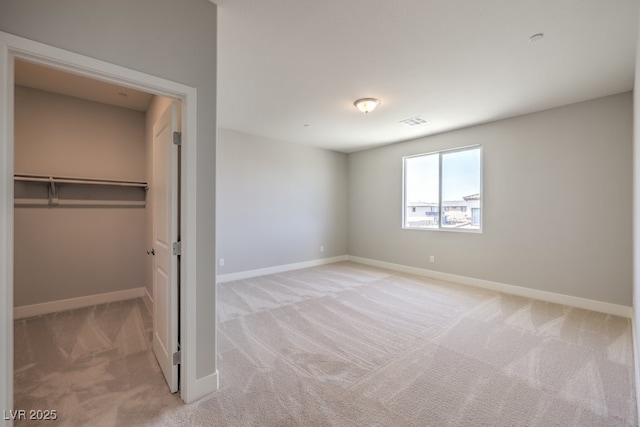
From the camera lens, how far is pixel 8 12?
130 centimetres

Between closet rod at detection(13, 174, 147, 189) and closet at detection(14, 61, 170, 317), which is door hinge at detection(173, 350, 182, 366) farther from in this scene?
closet rod at detection(13, 174, 147, 189)

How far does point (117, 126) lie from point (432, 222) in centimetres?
555

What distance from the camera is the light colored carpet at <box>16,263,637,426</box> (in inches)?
70.6

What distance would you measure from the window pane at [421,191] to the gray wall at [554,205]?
297 millimetres

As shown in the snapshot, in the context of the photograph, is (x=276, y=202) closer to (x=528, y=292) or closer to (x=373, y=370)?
(x=373, y=370)

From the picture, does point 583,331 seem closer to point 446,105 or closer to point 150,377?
point 446,105

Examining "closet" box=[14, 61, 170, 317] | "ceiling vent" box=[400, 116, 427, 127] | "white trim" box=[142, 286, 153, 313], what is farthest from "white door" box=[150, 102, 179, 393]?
"ceiling vent" box=[400, 116, 427, 127]

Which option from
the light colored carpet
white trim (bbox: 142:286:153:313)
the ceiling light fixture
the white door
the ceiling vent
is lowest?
the light colored carpet

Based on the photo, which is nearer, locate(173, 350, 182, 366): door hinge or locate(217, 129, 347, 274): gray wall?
locate(173, 350, 182, 366): door hinge

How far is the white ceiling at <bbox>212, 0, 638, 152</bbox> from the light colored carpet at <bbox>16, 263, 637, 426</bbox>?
9.13 ft

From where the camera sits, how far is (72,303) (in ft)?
11.9

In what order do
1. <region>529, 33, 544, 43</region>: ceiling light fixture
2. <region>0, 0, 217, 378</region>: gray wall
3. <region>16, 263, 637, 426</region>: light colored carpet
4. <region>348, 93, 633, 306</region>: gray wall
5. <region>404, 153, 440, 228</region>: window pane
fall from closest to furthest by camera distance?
<region>0, 0, 217, 378</region>: gray wall, <region>16, 263, 637, 426</region>: light colored carpet, <region>529, 33, 544, 43</region>: ceiling light fixture, <region>348, 93, 633, 306</region>: gray wall, <region>404, 153, 440, 228</region>: window pane

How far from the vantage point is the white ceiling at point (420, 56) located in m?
2.08

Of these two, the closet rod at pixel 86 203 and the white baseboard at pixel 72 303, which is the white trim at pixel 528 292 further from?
the closet rod at pixel 86 203
